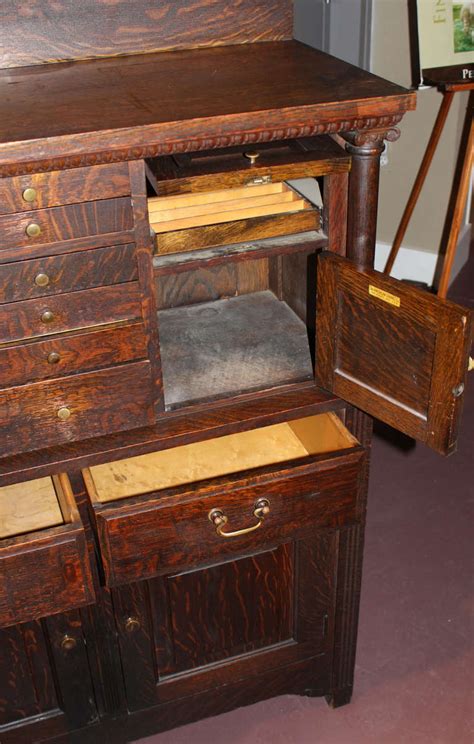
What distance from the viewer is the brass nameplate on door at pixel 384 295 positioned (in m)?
1.52

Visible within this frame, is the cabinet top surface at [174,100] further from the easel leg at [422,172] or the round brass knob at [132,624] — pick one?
the easel leg at [422,172]

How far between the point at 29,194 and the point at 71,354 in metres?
0.32

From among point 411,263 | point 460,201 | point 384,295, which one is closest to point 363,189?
point 384,295

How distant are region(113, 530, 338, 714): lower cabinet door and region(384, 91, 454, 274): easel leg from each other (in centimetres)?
217

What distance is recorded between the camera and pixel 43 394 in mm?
1596

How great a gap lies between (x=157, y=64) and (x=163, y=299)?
24.6 inches

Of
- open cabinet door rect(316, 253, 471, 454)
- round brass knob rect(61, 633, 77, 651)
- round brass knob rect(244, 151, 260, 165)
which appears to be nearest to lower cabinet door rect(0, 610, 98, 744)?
round brass knob rect(61, 633, 77, 651)

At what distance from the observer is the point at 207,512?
1.71 m

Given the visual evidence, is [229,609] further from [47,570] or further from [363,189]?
[363,189]

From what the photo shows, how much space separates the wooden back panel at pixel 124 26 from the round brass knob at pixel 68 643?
121 centimetres

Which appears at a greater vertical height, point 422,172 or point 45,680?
point 422,172

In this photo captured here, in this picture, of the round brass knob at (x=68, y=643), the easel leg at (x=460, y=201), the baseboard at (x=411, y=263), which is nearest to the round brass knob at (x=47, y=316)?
the round brass knob at (x=68, y=643)

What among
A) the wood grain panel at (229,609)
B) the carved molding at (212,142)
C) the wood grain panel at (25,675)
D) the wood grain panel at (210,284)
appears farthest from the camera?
the wood grain panel at (210,284)

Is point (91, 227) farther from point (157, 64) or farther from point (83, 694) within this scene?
point (83, 694)
